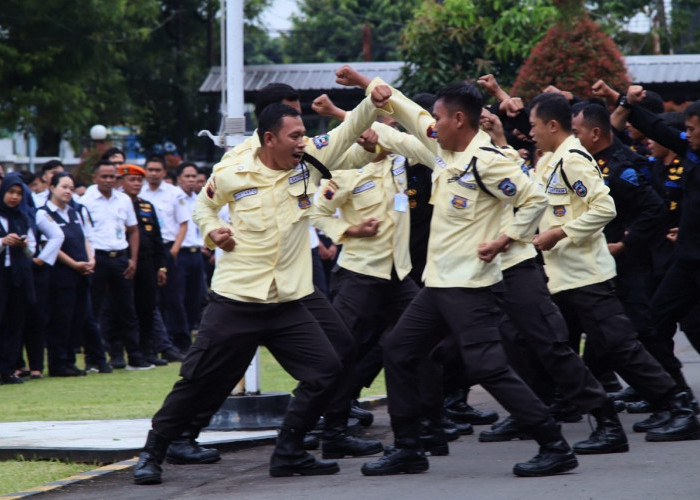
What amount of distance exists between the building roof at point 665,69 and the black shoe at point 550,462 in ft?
52.9

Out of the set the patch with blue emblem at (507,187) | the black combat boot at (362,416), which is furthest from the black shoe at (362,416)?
the patch with blue emblem at (507,187)

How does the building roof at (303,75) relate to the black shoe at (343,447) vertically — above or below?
above

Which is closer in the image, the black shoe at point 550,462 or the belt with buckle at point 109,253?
the black shoe at point 550,462

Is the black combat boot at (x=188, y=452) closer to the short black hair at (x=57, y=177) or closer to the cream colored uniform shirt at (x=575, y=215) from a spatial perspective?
the cream colored uniform shirt at (x=575, y=215)

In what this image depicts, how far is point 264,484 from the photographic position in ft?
22.5

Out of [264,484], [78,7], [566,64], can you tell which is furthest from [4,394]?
[78,7]

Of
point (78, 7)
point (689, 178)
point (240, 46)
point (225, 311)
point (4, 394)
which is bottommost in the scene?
point (4, 394)

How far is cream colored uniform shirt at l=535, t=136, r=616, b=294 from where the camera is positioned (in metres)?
7.67

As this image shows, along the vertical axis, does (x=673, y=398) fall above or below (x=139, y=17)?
below

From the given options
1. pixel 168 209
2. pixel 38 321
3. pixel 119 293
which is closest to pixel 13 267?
pixel 38 321

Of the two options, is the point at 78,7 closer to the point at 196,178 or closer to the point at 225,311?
the point at 196,178

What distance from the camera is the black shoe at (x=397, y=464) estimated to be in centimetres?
692

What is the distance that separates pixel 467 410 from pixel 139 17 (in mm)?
22673

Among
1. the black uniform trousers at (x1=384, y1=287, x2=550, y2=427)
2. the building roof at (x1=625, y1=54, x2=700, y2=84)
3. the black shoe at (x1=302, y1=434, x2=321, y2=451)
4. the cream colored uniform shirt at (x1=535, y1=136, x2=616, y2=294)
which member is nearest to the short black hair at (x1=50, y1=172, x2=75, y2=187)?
the black shoe at (x1=302, y1=434, x2=321, y2=451)
